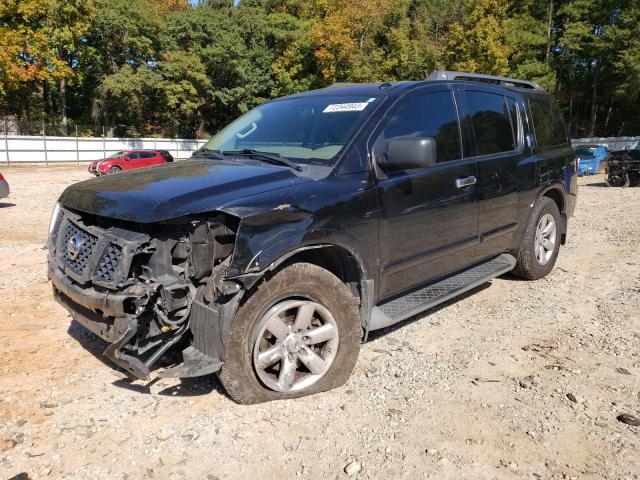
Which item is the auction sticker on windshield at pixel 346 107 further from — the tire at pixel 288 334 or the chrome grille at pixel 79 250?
the chrome grille at pixel 79 250

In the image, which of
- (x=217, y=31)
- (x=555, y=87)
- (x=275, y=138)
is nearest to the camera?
(x=275, y=138)

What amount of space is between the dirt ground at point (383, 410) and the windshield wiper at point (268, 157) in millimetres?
1525

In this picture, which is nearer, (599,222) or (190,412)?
(190,412)

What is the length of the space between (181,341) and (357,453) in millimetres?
1208

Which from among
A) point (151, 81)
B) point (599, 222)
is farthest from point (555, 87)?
point (599, 222)

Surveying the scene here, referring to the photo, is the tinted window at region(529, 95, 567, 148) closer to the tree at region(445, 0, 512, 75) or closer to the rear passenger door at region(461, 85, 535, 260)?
the rear passenger door at region(461, 85, 535, 260)

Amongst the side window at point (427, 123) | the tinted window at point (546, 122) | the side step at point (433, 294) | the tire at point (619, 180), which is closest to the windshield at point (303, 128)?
the side window at point (427, 123)

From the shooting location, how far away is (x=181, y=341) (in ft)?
9.89

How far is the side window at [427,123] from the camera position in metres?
3.63

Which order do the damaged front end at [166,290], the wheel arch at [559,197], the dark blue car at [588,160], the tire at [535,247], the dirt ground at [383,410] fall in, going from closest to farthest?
the dirt ground at [383,410]
the damaged front end at [166,290]
the tire at [535,247]
the wheel arch at [559,197]
the dark blue car at [588,160]

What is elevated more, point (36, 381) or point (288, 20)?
point (288, 20)

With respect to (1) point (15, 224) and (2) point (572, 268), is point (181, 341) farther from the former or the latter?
(1) point (15, 224)

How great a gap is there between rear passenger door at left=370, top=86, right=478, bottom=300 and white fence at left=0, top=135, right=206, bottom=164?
80.8ft

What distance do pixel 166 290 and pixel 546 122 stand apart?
4727 mm
